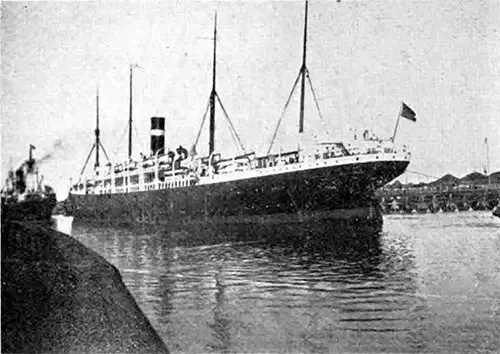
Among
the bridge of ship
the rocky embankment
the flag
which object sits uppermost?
the flag

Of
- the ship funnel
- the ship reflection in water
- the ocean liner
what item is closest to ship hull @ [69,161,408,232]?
the ocean liner

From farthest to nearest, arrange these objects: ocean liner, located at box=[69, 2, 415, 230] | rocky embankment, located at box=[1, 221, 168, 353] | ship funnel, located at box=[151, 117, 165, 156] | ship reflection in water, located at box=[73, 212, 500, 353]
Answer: ocean liner, located at box=[69, 2, 415, 230] → ship funnel, located at box=[151, 117, 165, 156] → ship reflection in water, located at box=[73, 212, 500, 353] → rocky embankment, located at box=[1, 221, 168, 353]

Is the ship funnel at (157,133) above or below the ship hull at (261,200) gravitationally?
above

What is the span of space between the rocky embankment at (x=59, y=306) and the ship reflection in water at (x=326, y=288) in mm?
78

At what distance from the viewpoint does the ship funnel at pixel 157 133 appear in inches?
86.5

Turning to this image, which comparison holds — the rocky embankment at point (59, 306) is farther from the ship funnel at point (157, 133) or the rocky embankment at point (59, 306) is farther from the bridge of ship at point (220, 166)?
the ship funnel at point (157, 133)

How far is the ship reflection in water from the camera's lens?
6.33 feet

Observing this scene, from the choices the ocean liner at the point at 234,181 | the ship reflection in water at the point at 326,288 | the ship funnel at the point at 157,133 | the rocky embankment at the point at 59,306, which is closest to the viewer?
the rocky embankment at the point at 59,306

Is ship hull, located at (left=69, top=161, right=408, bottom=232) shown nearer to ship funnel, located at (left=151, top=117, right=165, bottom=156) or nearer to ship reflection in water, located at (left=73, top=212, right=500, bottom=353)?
ship reflection in water, located at (left=73, top=212, right=500, bottom=353)

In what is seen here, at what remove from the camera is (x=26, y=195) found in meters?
2.03

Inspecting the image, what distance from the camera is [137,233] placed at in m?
2.33

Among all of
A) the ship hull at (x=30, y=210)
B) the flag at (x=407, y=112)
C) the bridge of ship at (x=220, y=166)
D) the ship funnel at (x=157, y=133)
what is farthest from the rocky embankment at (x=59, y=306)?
the flag at (x=407, y=112)

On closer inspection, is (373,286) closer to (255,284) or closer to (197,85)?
(255,284)

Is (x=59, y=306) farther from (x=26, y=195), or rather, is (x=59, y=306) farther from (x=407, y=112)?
(x=407, y=112)
